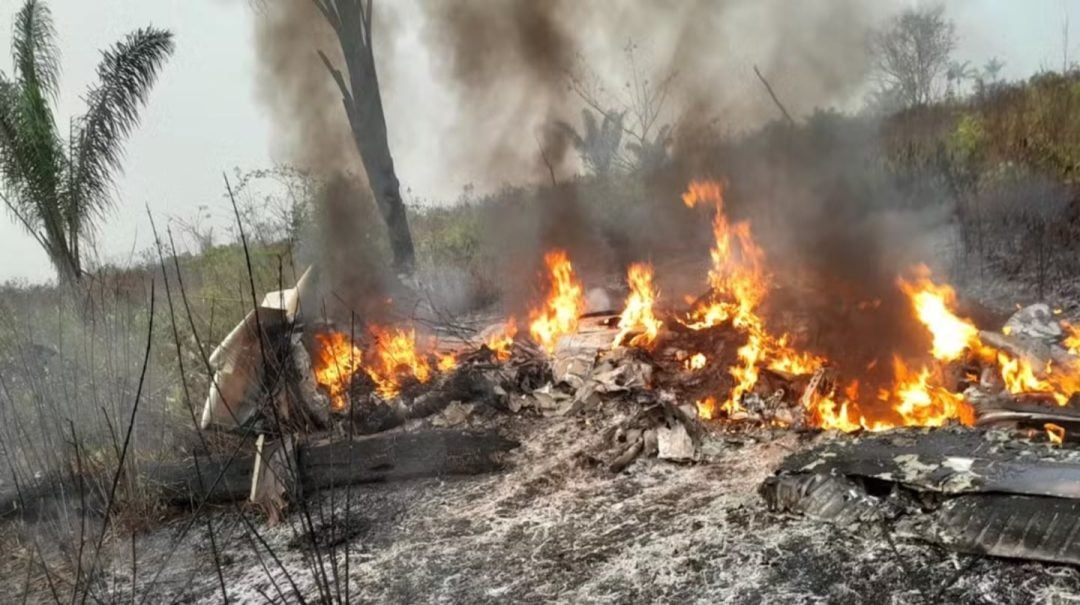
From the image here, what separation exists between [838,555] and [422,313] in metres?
8.50

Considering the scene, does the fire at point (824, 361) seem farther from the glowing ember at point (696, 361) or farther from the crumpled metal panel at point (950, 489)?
the crumpled metal panel at point (950, 489)

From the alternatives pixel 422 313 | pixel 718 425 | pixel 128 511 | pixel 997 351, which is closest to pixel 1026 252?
pixel 997 351

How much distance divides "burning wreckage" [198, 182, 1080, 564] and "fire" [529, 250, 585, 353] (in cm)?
6

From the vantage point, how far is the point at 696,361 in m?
7.24

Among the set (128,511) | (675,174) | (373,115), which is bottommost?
(128,511)

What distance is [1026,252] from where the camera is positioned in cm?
800

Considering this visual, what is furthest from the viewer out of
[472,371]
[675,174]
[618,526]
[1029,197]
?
[675,174]

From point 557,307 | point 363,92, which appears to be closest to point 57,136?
point 363,92

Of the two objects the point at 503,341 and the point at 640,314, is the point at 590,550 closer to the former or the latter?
the point at 640,314

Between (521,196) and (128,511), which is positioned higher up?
(521,196)

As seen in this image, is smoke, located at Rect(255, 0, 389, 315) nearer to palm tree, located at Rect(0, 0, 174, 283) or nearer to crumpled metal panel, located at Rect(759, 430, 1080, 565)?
palm tree, located at Rect(0, 0, 174, 283)

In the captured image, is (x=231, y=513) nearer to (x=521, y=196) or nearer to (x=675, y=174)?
(x=521, y=196)

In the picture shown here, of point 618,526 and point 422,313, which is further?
point 422,313

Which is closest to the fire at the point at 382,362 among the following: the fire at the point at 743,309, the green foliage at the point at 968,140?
the fire at the point at 743,309
